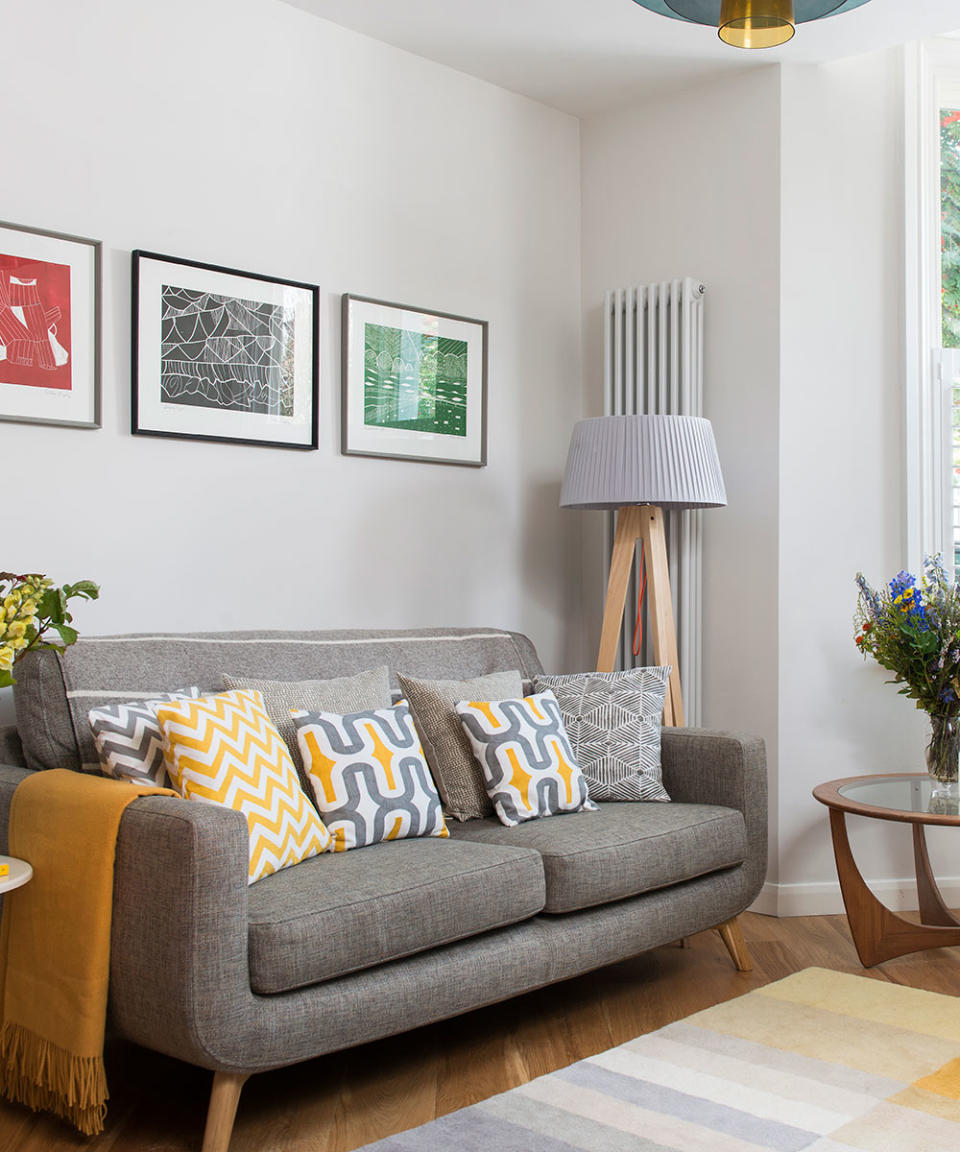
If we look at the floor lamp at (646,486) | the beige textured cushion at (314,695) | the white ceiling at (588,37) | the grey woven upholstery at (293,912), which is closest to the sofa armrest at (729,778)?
the grey woven upholstery at (293,912)

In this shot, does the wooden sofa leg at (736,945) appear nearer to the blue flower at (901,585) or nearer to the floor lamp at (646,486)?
the floor lamp at (646,486)

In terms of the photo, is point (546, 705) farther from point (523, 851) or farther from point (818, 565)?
point (818, 565)

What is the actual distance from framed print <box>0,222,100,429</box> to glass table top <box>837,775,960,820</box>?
2255mm

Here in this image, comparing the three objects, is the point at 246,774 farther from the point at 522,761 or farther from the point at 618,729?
the point at 618,729

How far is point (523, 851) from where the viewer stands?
254 cm

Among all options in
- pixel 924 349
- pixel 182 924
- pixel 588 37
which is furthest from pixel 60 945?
pixel 924 349

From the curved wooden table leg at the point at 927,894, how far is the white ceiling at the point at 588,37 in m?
2.37

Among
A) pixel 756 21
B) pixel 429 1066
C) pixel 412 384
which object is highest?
pixel 756 21

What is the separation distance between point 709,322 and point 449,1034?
2445mm

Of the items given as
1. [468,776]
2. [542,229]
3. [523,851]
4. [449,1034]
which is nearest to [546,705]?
[468,776]

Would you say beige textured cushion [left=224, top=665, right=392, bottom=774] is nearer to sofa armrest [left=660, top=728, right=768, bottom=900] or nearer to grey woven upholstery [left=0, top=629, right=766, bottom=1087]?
grey woven upholstery [left=0, top=629, right=766, bottom=1087]

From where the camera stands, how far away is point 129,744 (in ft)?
7.72

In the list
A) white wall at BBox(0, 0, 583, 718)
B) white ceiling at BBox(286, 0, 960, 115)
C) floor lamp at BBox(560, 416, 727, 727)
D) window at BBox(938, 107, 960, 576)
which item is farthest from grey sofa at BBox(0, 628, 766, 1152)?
white ceiling at BBox(286, 0, 960, 115)

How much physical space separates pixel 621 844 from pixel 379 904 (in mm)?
724
